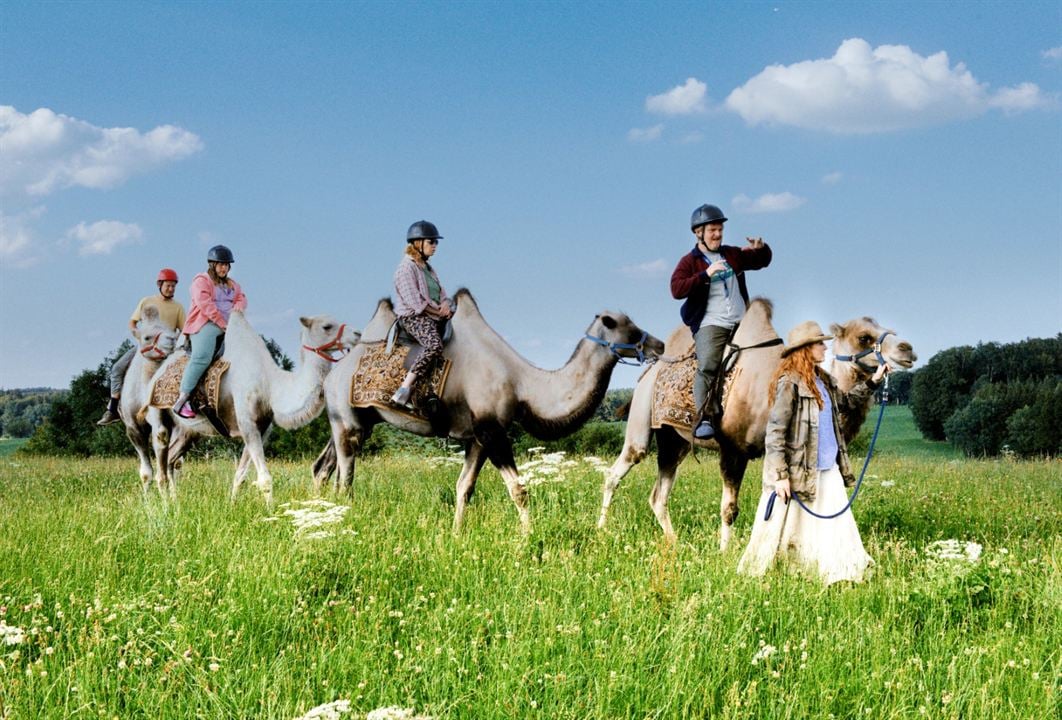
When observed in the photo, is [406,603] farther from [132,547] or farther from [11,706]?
[132,547]

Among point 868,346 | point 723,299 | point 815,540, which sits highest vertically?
point 723,299

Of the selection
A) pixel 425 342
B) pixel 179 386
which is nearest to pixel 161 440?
pixel 179 386

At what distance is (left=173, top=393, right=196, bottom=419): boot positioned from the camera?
36.8ft

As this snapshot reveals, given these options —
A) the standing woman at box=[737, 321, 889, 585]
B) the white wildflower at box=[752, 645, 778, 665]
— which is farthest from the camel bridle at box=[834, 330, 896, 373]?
the white wildflower at box=[752, 645, 778, 665]

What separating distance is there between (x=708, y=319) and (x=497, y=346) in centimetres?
244

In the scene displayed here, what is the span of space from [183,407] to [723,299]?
685 centimetres

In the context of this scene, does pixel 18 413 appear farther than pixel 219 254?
Yes

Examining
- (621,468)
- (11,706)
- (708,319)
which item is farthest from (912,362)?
(11,706)

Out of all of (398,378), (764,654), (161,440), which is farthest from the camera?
(161,440)

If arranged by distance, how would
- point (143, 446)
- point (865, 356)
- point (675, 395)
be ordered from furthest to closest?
point (143, 446) → point (675, 395) → point (865, 356)

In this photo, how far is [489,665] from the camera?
4.80m

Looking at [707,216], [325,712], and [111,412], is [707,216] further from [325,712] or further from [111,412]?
[111,412]

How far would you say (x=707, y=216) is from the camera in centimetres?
805

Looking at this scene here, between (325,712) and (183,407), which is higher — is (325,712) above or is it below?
below
